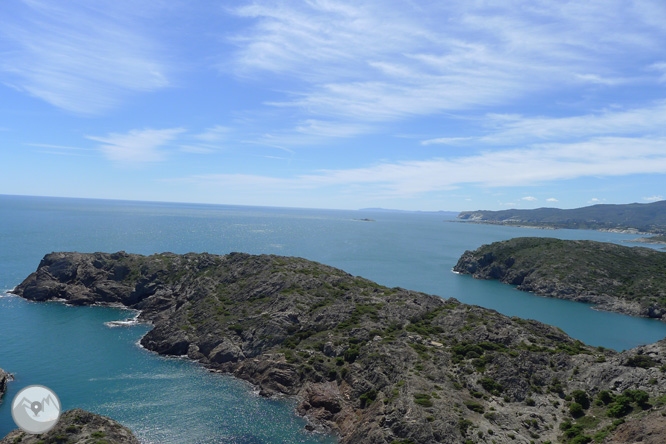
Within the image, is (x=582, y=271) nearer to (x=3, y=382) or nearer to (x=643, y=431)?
(x=643, y=431)

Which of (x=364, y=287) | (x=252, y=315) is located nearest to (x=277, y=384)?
(x=252, y=315)

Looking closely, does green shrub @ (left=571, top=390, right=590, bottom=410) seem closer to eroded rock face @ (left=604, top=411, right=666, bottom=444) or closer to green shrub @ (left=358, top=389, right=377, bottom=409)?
eroded rock face @ (left=604, top=411, right=666, bottom=444)

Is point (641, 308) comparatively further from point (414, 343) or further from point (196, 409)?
point (196, 409)

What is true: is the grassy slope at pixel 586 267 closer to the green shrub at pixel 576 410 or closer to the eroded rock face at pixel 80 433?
the green shrub at pixel 576 410

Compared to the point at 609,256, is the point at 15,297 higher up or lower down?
lower down

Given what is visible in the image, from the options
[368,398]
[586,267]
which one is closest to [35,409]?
[368,398]

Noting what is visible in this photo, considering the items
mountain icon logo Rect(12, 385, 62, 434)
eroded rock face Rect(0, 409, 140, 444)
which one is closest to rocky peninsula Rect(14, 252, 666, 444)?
eroded rock face Rect(0, 409, 140, 444)

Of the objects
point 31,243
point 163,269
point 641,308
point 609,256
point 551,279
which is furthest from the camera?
point 31,243
